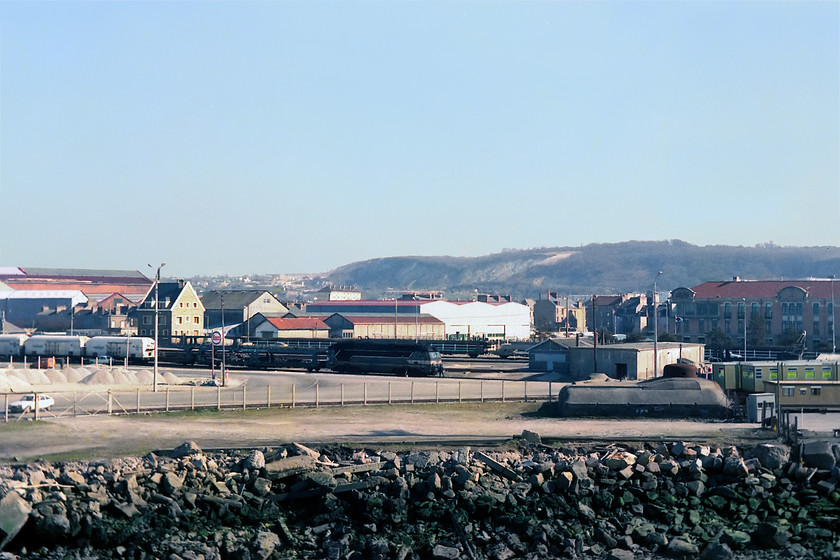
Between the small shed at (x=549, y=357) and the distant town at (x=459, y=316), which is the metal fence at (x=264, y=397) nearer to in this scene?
the small shed at (x=549, y=357)

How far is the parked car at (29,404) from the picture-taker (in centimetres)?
4188

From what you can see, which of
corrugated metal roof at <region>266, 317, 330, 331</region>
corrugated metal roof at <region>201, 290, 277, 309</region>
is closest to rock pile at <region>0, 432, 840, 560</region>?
corrugated metal roof at <region>266, 317, 330, 331</region>

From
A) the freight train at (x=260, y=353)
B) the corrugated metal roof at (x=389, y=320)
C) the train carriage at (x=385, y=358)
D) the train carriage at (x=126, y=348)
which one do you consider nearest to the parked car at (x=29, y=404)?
the freight train at (x=260, y=353)

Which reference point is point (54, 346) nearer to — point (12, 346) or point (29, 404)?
point (12, 346)

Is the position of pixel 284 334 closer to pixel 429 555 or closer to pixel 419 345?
pixel 419 345

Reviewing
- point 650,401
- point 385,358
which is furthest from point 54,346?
point 650,401

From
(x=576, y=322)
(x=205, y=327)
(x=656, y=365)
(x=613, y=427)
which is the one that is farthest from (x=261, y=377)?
(x=576, y=322)

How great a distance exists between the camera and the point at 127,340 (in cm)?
8069

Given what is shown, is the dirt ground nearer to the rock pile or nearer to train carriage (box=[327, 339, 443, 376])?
the rock pile

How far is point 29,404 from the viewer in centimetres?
4238

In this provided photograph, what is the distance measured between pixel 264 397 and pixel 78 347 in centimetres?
3771

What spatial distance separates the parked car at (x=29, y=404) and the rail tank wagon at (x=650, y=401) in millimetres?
25006

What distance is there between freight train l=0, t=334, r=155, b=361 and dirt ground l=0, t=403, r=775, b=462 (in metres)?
39.6

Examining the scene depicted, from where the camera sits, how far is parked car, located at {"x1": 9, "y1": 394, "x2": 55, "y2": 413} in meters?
41.9
